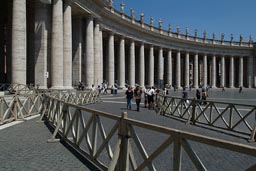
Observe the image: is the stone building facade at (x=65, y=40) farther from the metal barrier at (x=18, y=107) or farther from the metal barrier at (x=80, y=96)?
the metal barrier at (x=18, y=107)

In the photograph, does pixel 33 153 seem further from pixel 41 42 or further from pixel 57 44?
pixel 41 42

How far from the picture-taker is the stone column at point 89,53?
Answer: 124 ft

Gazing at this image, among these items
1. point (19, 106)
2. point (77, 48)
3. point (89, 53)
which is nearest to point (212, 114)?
point (19, 106)

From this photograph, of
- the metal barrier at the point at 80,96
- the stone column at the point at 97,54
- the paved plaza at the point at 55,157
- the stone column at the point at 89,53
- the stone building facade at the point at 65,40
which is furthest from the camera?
the stone column at the point at 97,54

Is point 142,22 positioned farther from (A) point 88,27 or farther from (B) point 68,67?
(B) point 68,67

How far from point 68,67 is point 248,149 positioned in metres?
29.3

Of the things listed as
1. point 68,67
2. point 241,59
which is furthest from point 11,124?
point 241,59

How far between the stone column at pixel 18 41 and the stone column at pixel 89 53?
1513cm

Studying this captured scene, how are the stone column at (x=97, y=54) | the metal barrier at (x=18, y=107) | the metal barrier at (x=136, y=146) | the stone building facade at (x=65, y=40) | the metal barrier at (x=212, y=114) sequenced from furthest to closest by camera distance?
the stone column at (x=97, y=54), the stone building facade at (x=65, y=40), the metal barrier at (x=18, y=107), the metal barrier at (x=212, y=114), the metal barrier at (x=136, y=146)

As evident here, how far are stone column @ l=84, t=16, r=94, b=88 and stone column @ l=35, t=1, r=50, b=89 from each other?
30.4 ft

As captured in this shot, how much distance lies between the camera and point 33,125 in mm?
12211

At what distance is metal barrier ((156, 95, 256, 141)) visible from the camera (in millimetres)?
11850

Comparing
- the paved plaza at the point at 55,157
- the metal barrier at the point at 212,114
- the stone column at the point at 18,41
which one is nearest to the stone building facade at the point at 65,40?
the stone column at the point at 18,41

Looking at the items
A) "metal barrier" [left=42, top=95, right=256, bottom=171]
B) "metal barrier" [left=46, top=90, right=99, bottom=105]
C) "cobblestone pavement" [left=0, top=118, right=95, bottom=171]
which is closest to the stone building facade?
"metal barrier" [left=46, top=90, right=99, bottom=105]
